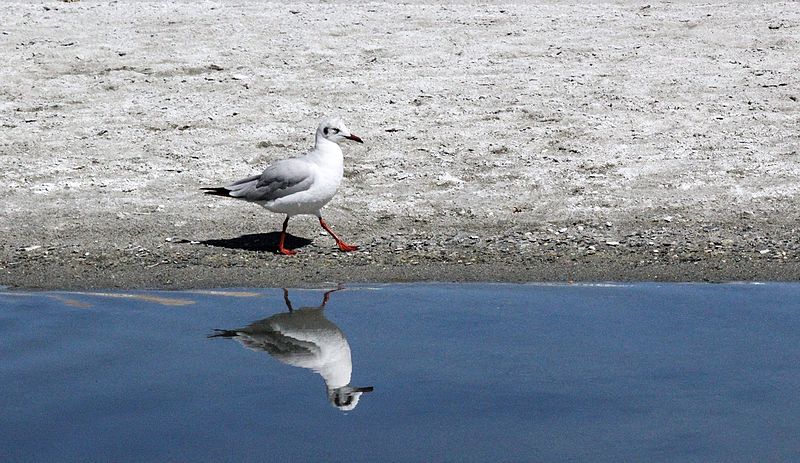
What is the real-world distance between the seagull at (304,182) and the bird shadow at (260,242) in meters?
0.16

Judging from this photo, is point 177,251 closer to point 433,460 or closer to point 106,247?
point 106,247

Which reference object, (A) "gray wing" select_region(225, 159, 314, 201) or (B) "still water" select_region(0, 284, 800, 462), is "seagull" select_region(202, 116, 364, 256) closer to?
(A) "gray wing" select_region(225, 159, 314, 201)

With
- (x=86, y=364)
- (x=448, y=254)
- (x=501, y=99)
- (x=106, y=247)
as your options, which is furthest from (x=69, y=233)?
(x=501, y=99)

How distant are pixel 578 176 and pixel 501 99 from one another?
2.10 metres

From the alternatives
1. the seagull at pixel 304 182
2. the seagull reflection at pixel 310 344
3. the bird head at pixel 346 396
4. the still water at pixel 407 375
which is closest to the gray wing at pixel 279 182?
the seagull at pixel 304 182

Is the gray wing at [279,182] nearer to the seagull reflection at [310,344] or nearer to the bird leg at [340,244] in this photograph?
the bird leg at [340,244]

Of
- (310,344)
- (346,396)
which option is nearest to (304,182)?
(310,344)

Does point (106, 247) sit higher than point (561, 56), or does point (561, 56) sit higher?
point (561, 56)

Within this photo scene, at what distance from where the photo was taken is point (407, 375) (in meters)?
6.81

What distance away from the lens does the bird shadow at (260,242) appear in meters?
10.4

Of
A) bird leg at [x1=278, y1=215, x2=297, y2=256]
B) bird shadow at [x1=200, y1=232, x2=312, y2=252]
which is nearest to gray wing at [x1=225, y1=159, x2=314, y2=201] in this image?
bird leg at [x1=278, y1=215, x2=297, y2=256]

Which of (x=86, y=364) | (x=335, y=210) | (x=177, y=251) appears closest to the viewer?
(x=86, y=364)

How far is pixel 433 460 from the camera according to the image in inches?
224

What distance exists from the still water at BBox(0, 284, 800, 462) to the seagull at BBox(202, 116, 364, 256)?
4.26ft
